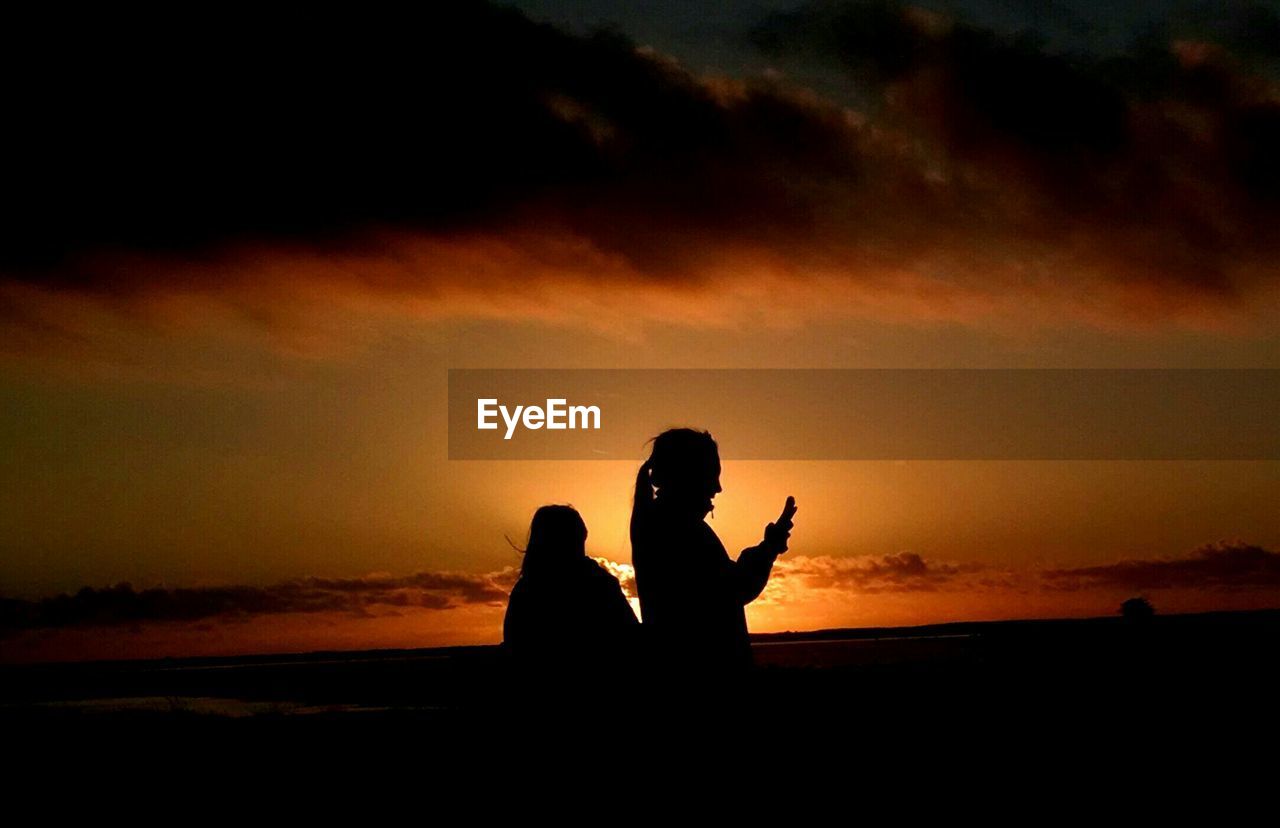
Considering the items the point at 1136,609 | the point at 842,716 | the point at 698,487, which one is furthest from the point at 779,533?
the point at 1136,609

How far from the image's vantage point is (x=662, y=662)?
541cm

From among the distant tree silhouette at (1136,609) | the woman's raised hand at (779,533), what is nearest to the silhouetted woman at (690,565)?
the woman's raised hand at (779,533)

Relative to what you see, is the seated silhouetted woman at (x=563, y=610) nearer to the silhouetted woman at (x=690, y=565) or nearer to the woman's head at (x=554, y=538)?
the woman's head at (x=554, y=538)

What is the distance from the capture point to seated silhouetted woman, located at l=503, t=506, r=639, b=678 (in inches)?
238

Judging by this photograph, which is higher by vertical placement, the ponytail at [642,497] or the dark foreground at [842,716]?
the ponytail at [642,497]

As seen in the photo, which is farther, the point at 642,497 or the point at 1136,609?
the point at 1136,609

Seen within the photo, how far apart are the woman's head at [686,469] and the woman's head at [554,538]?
83cm

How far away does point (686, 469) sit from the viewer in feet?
18.1

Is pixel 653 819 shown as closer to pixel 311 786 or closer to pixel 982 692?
pixel 311 786

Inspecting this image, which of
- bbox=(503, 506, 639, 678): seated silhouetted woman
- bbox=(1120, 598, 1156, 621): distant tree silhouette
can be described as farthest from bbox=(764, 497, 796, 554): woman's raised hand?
bbox=(1120, 598, 1156, 621): distant tree silhouette

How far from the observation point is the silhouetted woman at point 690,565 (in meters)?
5.36

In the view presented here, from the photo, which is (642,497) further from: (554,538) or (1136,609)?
(1136,609)

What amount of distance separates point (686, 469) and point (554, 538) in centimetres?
103

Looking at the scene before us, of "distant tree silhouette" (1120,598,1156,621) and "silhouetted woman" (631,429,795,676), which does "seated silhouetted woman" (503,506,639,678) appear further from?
"distant tree silhouette" (1120,598,1156,621)
